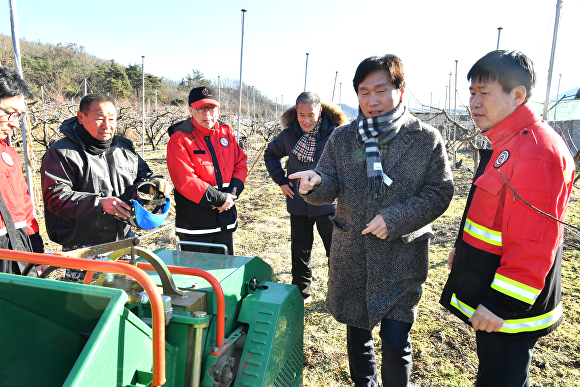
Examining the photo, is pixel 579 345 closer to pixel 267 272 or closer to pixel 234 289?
pixel 267 272

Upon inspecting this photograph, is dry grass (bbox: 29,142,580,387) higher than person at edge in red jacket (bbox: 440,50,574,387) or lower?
lower

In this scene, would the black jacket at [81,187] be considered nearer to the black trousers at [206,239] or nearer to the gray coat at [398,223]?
the black trousers at [206,239]

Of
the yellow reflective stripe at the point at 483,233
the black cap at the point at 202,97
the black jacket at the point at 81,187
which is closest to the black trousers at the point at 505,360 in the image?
the yellow reflective stripe at the point at 483,233

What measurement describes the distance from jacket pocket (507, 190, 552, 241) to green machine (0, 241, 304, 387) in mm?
862

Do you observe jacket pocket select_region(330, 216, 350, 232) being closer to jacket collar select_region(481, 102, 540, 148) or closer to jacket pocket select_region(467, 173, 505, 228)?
jacket pocket select_region(467, 173, 505, 228)

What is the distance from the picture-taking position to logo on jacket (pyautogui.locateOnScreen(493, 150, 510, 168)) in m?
1.25

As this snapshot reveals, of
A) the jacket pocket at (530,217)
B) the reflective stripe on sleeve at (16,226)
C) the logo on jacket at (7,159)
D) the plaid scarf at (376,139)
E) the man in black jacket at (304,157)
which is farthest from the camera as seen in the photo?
the man in black jacket at (304,157)

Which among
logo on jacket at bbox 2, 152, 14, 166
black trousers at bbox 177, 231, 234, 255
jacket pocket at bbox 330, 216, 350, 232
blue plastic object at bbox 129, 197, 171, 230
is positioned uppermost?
logo on jacket at bbox 2, 152, 14, 166

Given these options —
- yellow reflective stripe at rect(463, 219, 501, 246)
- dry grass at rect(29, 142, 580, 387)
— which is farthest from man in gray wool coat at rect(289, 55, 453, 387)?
dry grass at rect(29, 142, 580, 387)

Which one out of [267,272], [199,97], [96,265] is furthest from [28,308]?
[199,97]

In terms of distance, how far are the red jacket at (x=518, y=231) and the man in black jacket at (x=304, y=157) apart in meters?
1.41

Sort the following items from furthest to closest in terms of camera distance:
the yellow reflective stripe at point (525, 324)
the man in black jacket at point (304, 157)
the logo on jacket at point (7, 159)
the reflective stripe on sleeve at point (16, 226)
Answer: the man in black jacket at point (304, 157), the logo on jacket at point (7, 159), the reflective stripe on sleeve at point (16, 226), the yellow reflective stripe at point (525, 324)

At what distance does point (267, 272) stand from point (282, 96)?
2831cm

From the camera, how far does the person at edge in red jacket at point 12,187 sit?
183cm
